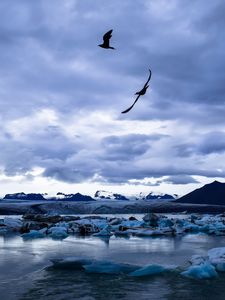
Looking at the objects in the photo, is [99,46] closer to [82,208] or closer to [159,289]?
[159,289]

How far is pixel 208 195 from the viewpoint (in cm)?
16412

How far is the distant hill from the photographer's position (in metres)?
159

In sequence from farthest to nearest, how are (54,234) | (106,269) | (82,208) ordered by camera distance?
(82,208) < (54,234) < (106,269)

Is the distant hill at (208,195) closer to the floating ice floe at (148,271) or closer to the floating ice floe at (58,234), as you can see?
the floating ice floe at (58,234)

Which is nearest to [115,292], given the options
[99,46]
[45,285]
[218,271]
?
[45,285]

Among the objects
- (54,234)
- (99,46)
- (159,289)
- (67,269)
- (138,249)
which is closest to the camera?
(99,46)

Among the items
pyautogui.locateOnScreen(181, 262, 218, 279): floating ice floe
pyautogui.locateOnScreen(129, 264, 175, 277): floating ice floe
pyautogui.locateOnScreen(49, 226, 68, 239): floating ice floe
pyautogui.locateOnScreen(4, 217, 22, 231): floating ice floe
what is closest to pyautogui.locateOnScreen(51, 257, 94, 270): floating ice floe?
pyautogui.locateOnScreen(129, 264, 175, 277): floating ice floe

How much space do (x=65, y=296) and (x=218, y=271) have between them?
13.7 feet

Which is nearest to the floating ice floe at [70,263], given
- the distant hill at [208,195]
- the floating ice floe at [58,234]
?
the floating ice floe at [58,234]

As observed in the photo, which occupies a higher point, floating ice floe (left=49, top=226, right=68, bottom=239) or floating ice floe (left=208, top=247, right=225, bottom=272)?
floating ice floe (left=49, top=226, right=68, bottom=239)

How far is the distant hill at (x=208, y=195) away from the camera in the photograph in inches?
6275

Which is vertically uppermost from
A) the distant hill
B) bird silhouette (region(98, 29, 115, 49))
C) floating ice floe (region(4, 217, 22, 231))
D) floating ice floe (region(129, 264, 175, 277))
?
the distant hill

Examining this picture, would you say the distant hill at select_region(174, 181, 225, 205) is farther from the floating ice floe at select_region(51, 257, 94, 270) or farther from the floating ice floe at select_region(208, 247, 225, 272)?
the floating ice floe at select_region(51, 257, 94, 270)

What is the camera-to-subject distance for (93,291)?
24.5 ft
